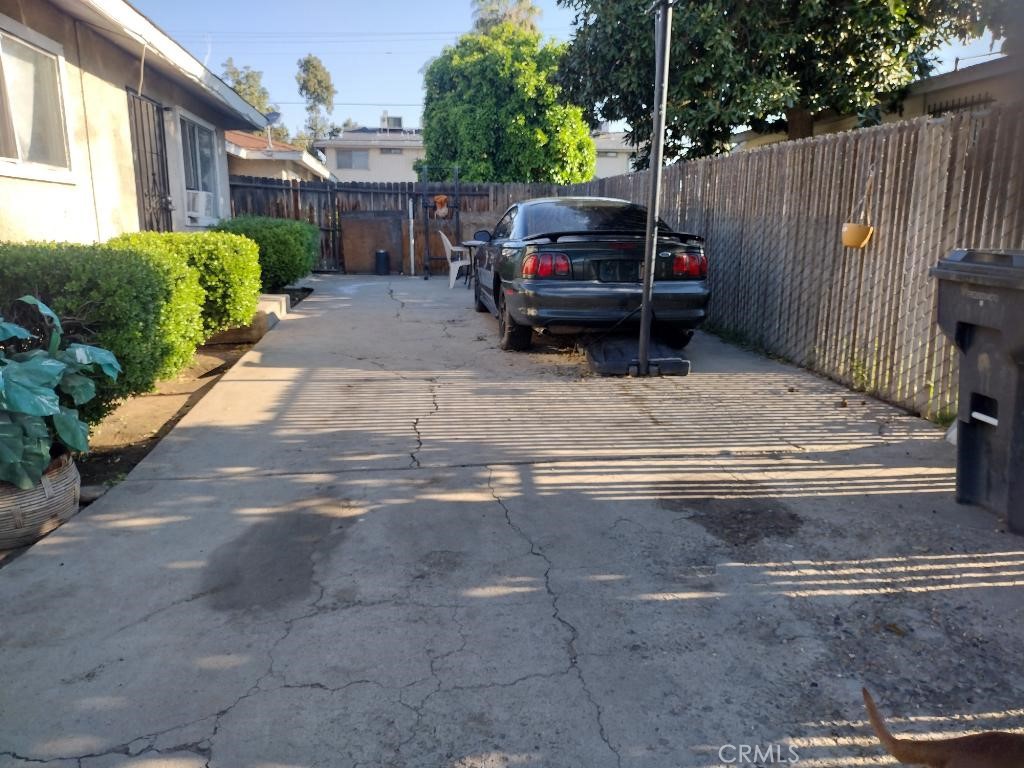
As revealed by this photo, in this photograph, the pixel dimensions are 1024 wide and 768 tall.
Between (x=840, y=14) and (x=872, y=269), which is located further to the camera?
Result: (x=840, y=14)

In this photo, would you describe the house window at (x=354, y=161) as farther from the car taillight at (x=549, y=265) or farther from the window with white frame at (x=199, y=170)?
the car taillight at (x=549, y=265)

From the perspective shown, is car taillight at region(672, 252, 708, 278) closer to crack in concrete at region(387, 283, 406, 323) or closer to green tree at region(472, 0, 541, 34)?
crack in concrete at region(387, 283, 406, 323)

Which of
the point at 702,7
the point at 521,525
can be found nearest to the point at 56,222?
the point at 521,525

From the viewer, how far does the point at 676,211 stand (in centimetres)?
1045

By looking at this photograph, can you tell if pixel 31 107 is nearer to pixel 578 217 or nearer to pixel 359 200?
pixel 578 217

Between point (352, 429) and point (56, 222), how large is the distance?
4076 mm

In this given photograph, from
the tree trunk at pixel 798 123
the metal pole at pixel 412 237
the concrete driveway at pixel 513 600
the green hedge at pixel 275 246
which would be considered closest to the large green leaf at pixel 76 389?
the concrete driveway at pixel 513 600

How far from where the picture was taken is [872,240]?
19.8 ft

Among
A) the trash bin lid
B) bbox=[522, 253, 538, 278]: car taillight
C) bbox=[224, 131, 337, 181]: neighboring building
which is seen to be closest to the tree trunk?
bbox=[522, 253, 538, 278]: car taillight

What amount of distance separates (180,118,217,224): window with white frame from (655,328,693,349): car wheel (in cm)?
730

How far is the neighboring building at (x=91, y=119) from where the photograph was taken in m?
6.29

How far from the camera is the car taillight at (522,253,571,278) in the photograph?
268 inches

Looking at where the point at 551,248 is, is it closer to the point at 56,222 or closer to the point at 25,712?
→ the point at 56,222

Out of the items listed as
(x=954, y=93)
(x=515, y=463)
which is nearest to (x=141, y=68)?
(x=515, y=463)
